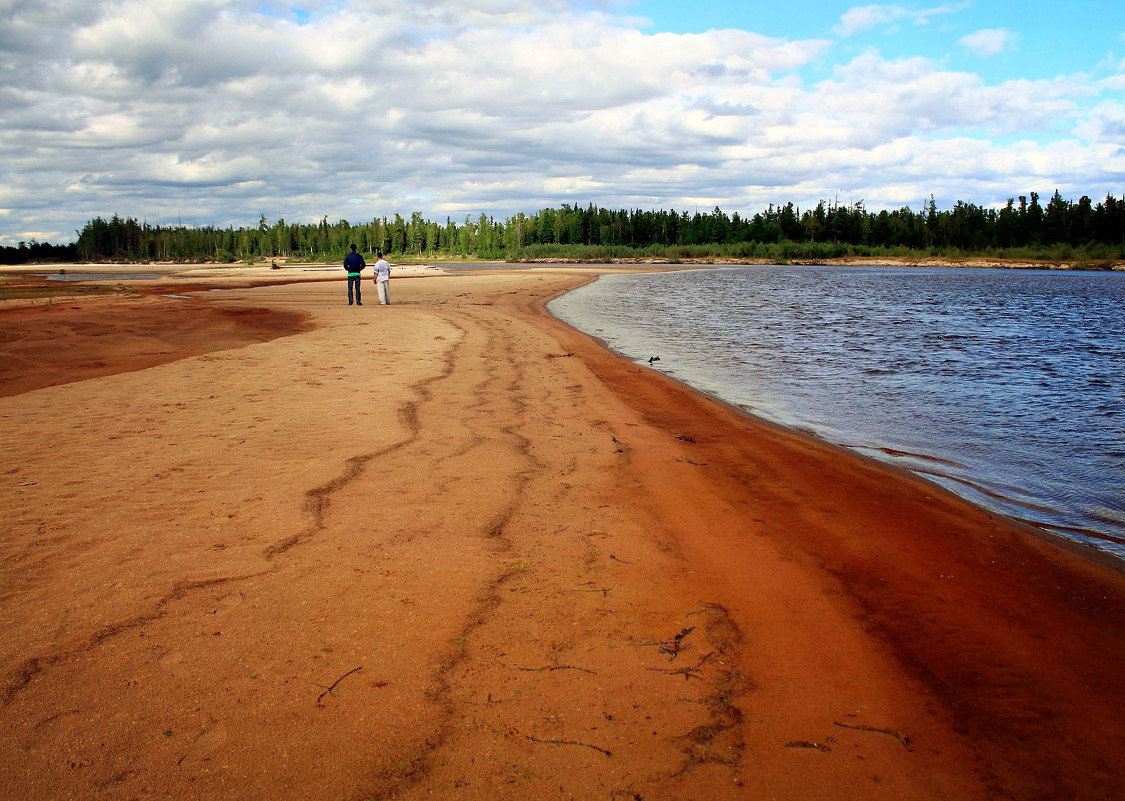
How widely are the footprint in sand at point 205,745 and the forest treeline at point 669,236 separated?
111946mm

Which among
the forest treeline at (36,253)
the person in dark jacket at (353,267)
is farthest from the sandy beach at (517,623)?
the forest treeline at (36,253)

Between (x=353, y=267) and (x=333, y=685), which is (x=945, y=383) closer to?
(x=333, y=685)

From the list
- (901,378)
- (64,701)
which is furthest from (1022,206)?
(64,701)

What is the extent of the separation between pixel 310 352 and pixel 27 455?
6.35 m

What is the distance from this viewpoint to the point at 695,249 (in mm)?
116000

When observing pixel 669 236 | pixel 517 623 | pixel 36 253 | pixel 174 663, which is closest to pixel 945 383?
pixel 517 623

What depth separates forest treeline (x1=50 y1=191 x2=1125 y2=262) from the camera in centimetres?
10306

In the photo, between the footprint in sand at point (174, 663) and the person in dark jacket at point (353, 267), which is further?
the person in dark jacket at point (353, 267)

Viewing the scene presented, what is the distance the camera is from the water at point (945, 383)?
6820mm

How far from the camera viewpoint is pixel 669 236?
14300 centimetres

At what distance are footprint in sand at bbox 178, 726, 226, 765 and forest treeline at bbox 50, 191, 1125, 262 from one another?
367 feet

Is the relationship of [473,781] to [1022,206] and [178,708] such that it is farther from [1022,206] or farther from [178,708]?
[1022,206]

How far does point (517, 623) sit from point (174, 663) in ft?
5.48

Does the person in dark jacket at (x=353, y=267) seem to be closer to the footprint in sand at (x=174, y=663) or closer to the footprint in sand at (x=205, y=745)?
the footprint in sand at (x=174, y=663)
